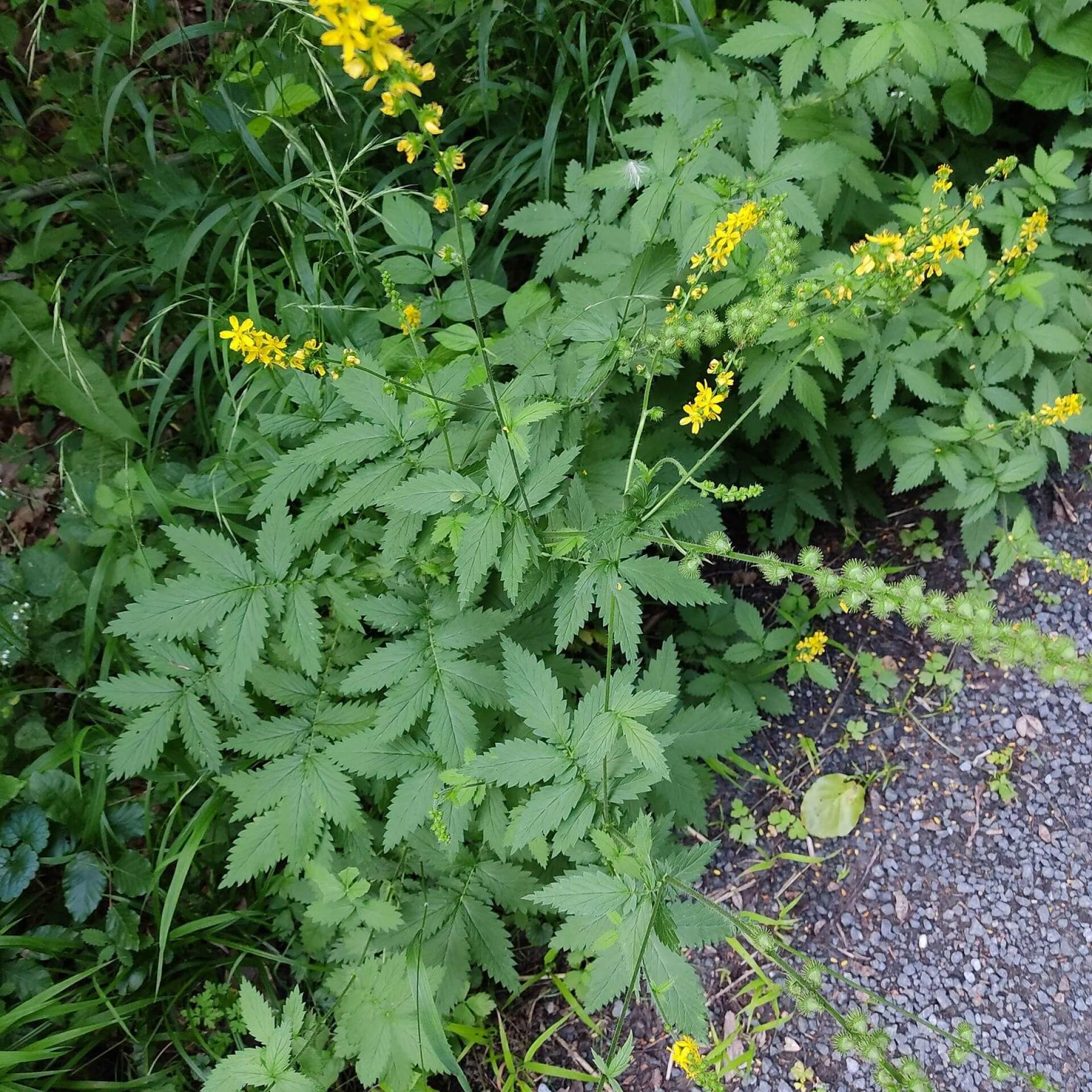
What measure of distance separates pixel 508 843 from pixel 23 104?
134 inches

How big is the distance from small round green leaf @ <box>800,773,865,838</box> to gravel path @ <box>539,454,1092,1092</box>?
0.05 m

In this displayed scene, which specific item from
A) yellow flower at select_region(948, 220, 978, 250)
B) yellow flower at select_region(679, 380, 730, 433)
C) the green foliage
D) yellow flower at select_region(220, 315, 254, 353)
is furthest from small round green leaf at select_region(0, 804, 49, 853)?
yellow flower at select_region(948, 220, 978, 250)

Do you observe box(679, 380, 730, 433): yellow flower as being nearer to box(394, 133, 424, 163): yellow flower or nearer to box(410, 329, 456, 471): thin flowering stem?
box(410, 329, 456, 471): thin flowering stem

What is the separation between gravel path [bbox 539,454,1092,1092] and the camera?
86.4 inches

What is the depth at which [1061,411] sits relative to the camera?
227 centimetres

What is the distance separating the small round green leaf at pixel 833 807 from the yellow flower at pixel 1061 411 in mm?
1281

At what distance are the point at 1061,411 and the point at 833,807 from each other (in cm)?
140

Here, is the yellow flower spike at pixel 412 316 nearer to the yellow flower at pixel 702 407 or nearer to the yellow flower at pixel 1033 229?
the yellow flower at pixel 702 407

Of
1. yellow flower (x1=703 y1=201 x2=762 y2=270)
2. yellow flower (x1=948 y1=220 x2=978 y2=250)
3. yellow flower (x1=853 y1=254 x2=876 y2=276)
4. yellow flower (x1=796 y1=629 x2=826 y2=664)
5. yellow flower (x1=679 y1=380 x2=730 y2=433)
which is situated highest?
yellow flower (x1=703 y1=201 x2=762 y2=270)

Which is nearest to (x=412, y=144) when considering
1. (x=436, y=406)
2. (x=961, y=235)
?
(x=436, y=406)

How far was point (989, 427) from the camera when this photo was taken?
2395mm

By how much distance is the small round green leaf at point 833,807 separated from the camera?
247 cm

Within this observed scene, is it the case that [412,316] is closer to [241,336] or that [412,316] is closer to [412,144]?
[241,336]

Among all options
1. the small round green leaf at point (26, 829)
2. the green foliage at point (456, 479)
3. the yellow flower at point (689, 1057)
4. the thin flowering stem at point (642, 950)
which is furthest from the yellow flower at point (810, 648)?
the small round green leaf at point (26, 829)
